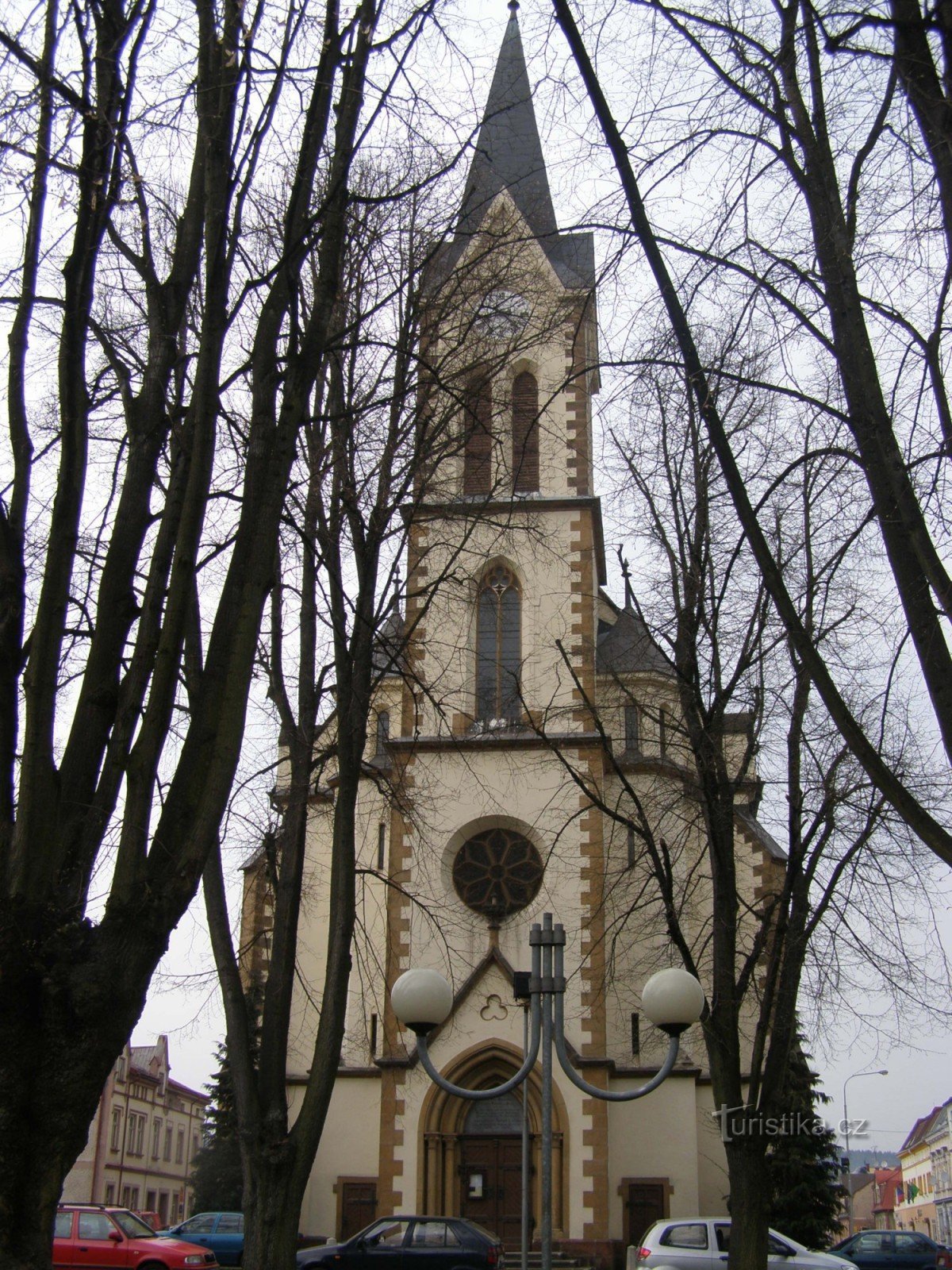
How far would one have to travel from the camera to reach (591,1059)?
22.0 metres

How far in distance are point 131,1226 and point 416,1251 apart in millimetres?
3799

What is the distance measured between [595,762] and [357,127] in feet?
55.8

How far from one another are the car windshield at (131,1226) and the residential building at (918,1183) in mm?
88691

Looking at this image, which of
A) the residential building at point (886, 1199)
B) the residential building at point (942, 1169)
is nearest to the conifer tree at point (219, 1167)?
the residential building at point (942, 1169)

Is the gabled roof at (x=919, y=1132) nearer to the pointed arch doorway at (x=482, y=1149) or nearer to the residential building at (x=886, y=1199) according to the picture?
the residential building at (x=886, y=1199)

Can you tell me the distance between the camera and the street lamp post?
7938mm

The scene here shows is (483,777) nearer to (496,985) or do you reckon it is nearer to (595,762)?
(595,762)

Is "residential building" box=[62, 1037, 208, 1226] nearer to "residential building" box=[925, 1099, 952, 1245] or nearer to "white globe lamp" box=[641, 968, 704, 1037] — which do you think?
"white globe lamp" box=[641, 968, 704, 1037]

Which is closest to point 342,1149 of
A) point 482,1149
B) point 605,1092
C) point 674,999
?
point 482,1149

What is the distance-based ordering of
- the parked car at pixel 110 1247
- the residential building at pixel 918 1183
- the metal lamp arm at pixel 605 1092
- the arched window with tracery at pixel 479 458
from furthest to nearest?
the residential building at pixel 918 1183
the parked car at pixel 110 1247
the arched window with tracery at pixel 479 458
the metal lamp arm at pixel 605 1092

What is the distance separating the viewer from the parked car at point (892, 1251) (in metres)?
23.1

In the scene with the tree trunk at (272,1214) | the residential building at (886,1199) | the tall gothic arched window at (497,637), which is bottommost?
the residential building at (886,1199)

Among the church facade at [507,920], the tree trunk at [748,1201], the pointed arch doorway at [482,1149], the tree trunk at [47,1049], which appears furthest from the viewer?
the pointed arch doorway at [482,1149]

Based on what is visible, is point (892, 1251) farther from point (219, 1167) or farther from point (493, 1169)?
point (219, 1167)
